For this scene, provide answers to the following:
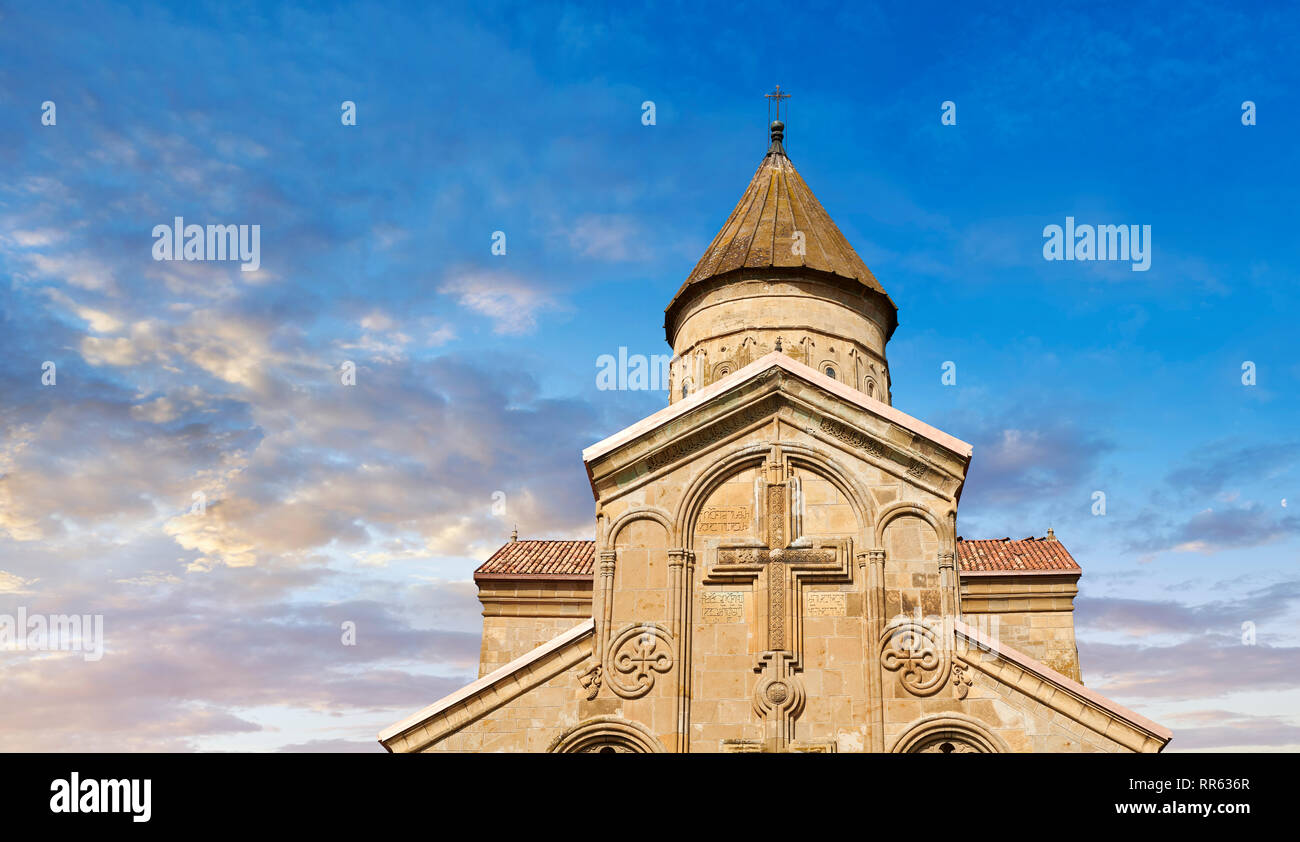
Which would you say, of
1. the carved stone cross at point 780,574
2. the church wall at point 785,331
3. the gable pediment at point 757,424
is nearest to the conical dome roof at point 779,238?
the church wall at point 785,331

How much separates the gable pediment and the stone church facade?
23mm

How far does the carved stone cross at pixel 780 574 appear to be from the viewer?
10.5 m

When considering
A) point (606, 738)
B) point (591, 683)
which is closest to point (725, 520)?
point (591, 683)

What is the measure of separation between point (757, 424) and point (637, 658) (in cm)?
302

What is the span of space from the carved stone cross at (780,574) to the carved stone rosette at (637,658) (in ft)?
2.88

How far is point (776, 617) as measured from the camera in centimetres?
1081

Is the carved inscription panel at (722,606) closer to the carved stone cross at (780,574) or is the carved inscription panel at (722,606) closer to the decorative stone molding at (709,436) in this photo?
the carved stone cross at (780,574)

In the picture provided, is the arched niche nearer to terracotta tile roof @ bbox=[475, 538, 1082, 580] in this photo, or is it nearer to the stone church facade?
the stone church facade

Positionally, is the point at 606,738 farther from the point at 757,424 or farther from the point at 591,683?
the point at 757,424

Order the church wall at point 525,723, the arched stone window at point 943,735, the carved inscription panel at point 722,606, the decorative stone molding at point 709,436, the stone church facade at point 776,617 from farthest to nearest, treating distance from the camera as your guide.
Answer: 1. the decorative stone molding at point 709,436
2. the carved inscription panel at point 722,606
3. the church wall at point 525,723
4. the stone church facade at point 776,617
5. the arched stone window at point 943,735

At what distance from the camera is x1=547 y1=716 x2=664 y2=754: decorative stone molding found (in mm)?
10414
